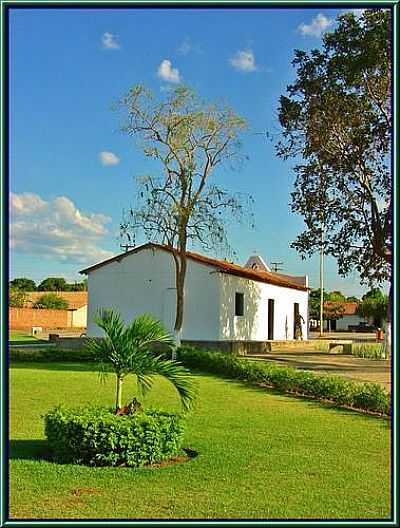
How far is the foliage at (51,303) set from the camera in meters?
44.0

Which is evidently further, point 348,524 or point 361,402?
point 361,402

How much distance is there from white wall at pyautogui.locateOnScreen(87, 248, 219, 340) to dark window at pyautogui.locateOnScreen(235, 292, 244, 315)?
5.45 feet

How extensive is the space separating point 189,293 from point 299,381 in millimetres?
12771

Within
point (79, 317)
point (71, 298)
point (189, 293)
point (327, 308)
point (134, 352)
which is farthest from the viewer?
point (327, 308)

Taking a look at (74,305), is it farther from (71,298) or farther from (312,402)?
(312,402)

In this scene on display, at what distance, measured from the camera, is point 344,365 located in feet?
72.2

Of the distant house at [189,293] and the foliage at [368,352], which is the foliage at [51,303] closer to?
the distant house at [189,293]

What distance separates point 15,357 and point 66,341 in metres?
6.96

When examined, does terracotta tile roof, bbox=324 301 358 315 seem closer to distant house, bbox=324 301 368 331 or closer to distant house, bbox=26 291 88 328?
distant house, bbox=324 301 368 331

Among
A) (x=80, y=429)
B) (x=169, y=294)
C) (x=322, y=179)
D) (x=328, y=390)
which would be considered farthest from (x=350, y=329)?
(x=80, y=429)

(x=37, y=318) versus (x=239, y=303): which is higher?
(x=239, y=303)

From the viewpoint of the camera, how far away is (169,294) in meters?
27.2

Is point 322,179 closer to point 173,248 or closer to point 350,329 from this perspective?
point 173,248

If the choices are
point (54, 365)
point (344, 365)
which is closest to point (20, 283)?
point (54, 365)
